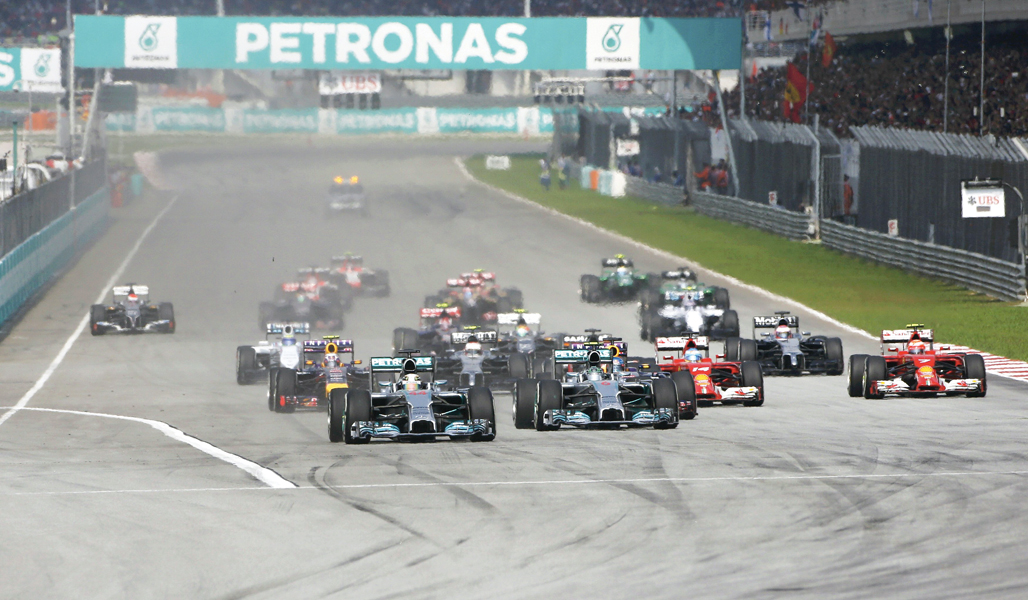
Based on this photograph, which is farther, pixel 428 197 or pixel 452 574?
pixel 428 197

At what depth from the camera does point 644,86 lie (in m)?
89.1

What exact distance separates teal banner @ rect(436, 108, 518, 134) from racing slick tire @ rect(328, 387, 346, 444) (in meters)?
88.0

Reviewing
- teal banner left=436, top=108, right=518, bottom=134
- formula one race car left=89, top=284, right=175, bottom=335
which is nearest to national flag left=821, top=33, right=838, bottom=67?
formula one race car left=89, top=284, right=175, bottom=335

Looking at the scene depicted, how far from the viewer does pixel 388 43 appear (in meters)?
56.3


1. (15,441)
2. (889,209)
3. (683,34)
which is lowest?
(15,441)

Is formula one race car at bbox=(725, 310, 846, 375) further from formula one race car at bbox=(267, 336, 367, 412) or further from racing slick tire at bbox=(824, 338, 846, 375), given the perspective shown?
formula one race car at bbox=(267, 336, 367, 412)

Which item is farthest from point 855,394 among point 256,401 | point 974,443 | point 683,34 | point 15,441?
point 683,34

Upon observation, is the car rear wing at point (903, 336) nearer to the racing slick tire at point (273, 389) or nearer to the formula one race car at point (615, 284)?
the racing slick tire at point (273, 389)

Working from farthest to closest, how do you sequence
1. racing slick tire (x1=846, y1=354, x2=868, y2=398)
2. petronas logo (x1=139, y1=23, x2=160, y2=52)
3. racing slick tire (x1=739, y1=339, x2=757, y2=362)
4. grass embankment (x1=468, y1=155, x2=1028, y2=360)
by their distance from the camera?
petronas logo (x1=139, y1=23, x2=160, y2=52) < grass embankment (x1=468, y1=155, x2=1028, y2=360) < racing slick tire (x1=739, y1=339, x2=757, y2=362) < racing slick tire (x1=846, y1=354, x2=868, y2=398)

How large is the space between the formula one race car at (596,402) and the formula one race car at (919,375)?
384 cm

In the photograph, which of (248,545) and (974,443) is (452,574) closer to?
(248,545)

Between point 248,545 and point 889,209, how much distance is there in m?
33.1

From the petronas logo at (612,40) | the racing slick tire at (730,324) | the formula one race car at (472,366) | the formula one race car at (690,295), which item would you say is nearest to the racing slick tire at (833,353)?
the racing slick tire at (730,324)

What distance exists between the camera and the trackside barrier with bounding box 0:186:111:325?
35125 mm
